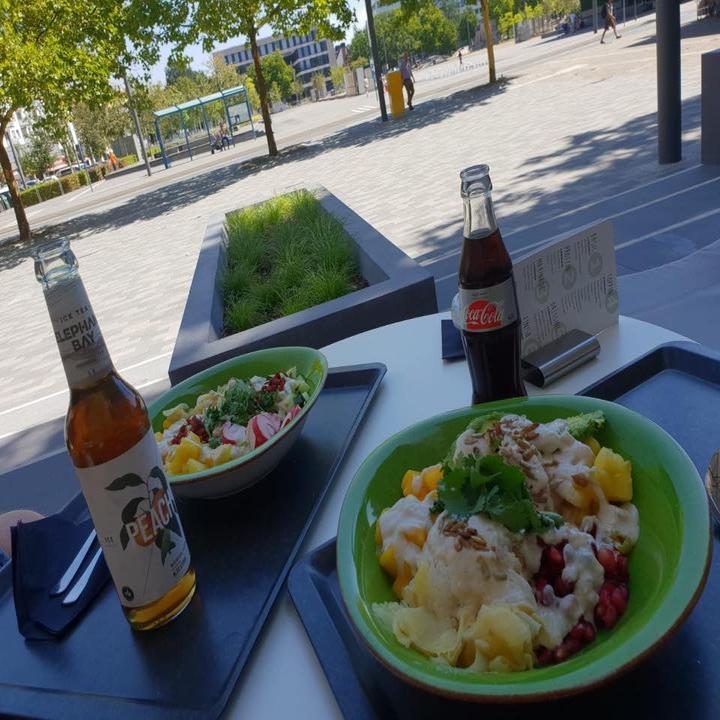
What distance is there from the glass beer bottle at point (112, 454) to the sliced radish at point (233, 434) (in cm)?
36

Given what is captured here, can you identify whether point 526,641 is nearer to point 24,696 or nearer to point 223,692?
point 223,692

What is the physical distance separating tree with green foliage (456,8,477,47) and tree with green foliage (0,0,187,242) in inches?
2098

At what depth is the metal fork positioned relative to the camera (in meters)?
1.17

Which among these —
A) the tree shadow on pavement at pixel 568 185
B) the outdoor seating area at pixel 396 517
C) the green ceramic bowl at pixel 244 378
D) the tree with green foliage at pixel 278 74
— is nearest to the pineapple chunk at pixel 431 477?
the outdoor seating area at pixel 396 517

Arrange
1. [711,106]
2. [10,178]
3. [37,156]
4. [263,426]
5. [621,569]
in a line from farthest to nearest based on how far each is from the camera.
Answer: [37,156] → [10,178] → [711,106] → [263,426] → [621,569]

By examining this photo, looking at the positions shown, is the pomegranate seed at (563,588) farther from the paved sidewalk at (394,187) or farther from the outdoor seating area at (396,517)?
the paved sidewalk at (394,187)

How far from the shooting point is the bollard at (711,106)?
6.18 meters

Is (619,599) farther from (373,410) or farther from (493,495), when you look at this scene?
(373,410)

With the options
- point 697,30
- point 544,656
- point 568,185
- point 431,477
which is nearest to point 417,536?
point 431,477

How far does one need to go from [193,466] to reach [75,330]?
19.5 inches

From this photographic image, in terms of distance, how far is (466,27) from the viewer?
217 ft

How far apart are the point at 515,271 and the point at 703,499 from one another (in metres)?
0.73

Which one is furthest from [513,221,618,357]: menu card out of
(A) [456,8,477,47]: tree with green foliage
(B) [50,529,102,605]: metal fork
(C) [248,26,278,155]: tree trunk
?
(A) [456,8,477,47]: tree with green foliage

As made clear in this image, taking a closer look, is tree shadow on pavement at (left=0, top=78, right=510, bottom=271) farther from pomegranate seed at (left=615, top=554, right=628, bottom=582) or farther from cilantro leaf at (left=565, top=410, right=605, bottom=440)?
pomegranate seed at (left=615, top=554, right=628, bottom=582)
